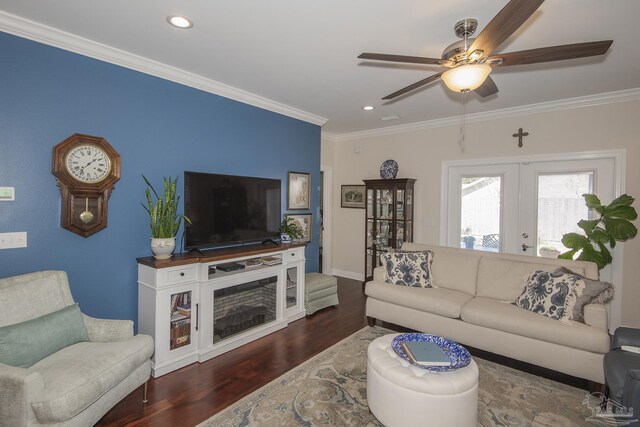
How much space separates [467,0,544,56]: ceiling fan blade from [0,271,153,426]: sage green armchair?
2.81m

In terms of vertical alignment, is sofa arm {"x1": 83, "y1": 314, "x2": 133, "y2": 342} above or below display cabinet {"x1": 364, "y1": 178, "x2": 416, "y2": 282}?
below

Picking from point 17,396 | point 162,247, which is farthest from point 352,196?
point 17,396

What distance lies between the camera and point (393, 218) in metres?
5.08

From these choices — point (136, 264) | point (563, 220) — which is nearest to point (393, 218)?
point (563, 220)

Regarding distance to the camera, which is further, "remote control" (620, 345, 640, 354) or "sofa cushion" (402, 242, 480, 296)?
"sofa cushion" (402, 242, 480, 296)

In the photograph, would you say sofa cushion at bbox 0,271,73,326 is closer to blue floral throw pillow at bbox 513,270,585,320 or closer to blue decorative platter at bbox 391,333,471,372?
blue decorative platter at bbox 391,333,471,372

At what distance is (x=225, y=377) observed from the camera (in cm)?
265

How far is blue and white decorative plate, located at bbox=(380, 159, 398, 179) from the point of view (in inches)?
206

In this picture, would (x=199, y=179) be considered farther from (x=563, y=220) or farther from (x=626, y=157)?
(x=626, y=157)

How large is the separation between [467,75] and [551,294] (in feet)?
6.90

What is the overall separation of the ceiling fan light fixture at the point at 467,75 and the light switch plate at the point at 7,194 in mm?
3093

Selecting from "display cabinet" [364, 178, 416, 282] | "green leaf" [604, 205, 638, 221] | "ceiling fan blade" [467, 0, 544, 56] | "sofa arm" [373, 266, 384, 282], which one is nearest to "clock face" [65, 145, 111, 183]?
"ceiling fan blade" [467, 0, 544, 56]

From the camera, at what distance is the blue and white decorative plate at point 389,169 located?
5.24 metres

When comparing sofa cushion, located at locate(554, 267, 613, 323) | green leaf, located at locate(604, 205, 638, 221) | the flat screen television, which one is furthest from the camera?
green leaf, located at locate(604, 205, 638, 221)
